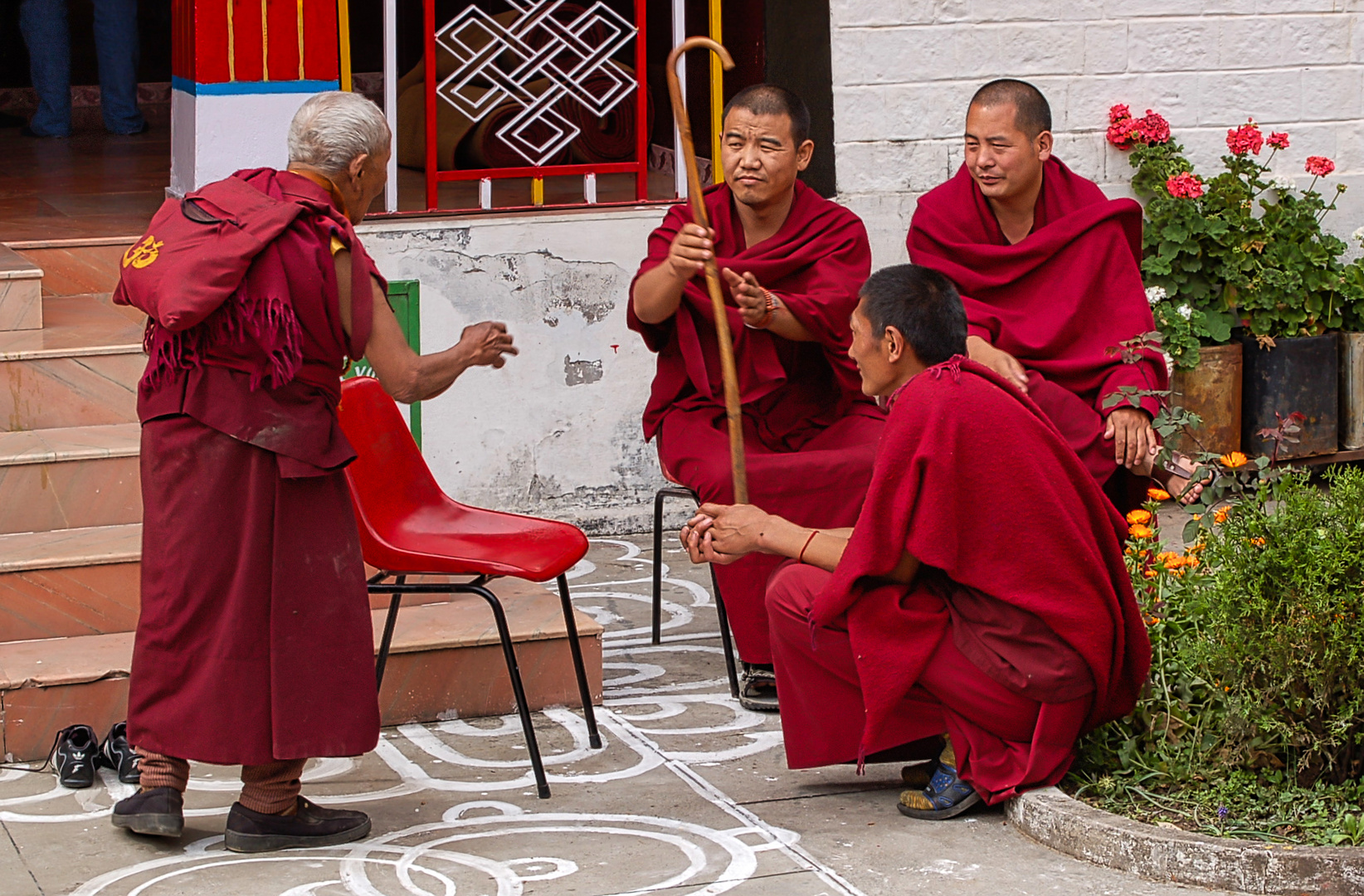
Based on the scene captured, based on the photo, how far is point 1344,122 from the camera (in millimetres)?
7043

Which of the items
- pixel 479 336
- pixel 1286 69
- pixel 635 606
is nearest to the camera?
pixel 479 336

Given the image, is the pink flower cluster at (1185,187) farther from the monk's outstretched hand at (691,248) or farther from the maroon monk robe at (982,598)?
the maroon monk robe at (982,598)

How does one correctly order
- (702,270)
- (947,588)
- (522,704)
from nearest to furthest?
1. (947,588)
2. (522,704)
3. (702,270)

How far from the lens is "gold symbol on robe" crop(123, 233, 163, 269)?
11.5ft

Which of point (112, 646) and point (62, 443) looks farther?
point (62, 443)

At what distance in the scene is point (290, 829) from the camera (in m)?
3.66

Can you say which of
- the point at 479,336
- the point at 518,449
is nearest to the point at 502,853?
the point at 479,336

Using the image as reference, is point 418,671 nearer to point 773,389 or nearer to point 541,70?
point 773,389

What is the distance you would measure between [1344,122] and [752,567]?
3.85 m

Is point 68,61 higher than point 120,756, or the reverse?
point 68,61

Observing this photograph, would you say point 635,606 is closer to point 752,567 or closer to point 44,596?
point 752,567

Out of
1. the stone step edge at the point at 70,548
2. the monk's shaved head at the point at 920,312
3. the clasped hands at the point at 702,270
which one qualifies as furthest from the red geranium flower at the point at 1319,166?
the stone step edge at the point at 70,548

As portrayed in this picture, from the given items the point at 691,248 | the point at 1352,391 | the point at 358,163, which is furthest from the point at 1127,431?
the point at 1352,391

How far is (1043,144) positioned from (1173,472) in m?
1.10
